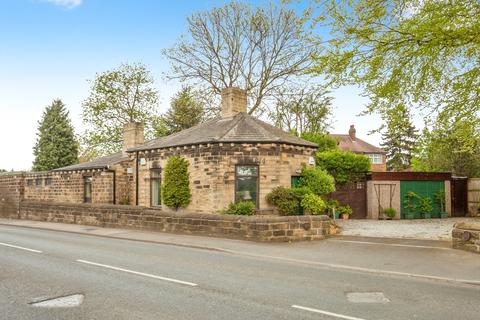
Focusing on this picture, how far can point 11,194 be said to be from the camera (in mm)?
30766

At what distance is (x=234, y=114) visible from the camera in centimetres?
2358

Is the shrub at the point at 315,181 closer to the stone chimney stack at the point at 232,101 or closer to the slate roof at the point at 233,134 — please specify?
the slate roof at the point at 233,134

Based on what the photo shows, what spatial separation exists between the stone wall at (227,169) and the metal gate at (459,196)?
39.8ft

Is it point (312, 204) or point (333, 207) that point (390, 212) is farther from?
point (312, 204)

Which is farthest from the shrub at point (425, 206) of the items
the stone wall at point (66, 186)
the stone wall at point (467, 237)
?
the stone wall at point (66, 186)

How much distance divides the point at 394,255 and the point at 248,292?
18.8 feet

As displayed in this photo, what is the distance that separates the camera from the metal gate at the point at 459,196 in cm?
2584

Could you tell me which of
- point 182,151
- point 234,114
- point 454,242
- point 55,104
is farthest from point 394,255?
point 55,104

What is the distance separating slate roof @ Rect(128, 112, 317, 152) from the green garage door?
666 cm

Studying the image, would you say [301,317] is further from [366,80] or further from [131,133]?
[131,133]

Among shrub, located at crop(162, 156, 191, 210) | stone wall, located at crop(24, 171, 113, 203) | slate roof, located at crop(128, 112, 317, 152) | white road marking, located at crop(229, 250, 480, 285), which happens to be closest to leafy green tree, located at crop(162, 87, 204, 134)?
stone wall, located at crop(24, 171, 113, 203)

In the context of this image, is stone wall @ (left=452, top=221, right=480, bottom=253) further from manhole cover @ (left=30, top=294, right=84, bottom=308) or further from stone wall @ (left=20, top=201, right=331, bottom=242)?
manhole cover @ (left=30, top=294, right=84, bottom=308)

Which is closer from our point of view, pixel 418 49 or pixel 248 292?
pixel 248 292

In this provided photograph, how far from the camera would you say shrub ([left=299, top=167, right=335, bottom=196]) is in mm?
20656
